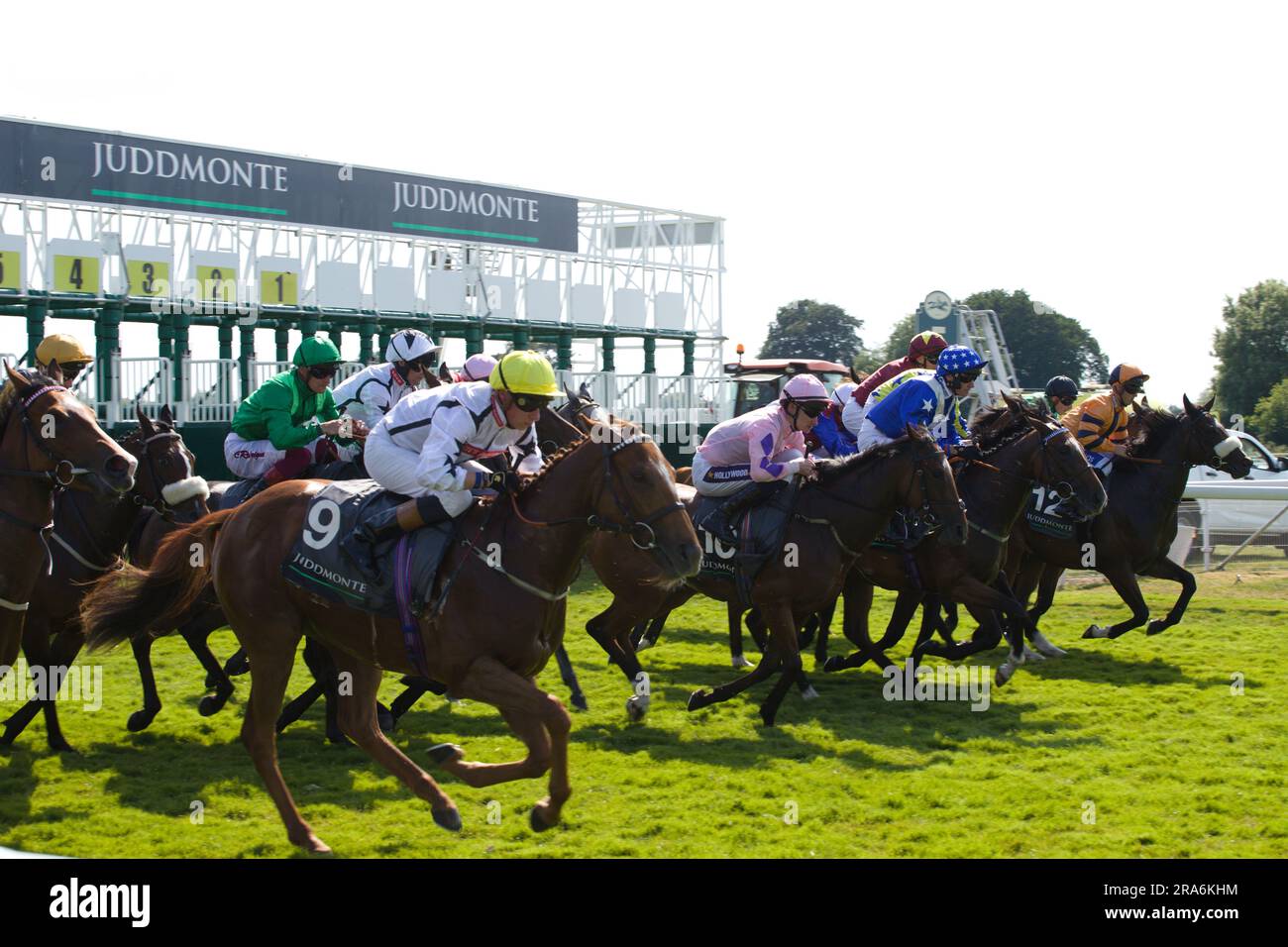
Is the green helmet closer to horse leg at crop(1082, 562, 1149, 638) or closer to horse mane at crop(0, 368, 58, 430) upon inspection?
horse mane at crop(0, 368, 58, 430)

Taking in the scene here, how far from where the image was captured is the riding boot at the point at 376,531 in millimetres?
5320

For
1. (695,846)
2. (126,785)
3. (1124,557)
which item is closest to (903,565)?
(1124,557)

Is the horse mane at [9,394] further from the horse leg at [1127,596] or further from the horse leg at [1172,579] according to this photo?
the horse leg at [1172,579]

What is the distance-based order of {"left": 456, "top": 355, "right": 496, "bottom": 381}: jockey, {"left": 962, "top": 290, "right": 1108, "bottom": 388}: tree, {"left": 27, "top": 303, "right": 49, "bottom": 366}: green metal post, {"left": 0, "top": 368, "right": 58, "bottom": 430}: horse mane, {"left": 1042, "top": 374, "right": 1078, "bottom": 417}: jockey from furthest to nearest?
1. {"left": 962, "top": 290, "right": 1108, "bottom": 388}: tree
2. {"left": 27, "top": 303, "right": 49, "bottom": 366}: green metal post
3. {"left": 1042, "top": 374, "right": 1078, "bottom": 417}: jockey
4. {"left": 456, "top": 355, "right": 496, "bottom": 381}: jockey
5. {"left": 0, "top": 368, "right": 58, "bottom": 430}: horse mane

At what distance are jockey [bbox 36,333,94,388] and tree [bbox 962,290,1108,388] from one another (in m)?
57.8

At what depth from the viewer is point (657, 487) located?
16.8 ft

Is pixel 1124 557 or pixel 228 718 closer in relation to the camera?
pixel 228 718

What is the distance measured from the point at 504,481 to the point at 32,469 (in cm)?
220

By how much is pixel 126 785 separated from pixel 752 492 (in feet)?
12.1

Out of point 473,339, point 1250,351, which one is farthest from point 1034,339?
point 473,339

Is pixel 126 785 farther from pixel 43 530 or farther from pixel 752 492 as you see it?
pixel 752 492

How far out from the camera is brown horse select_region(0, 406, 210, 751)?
705cm

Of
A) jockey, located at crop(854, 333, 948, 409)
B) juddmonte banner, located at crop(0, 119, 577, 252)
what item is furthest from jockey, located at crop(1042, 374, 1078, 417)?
juddmonte banner, located at crop(0, 119, 577, 252)
